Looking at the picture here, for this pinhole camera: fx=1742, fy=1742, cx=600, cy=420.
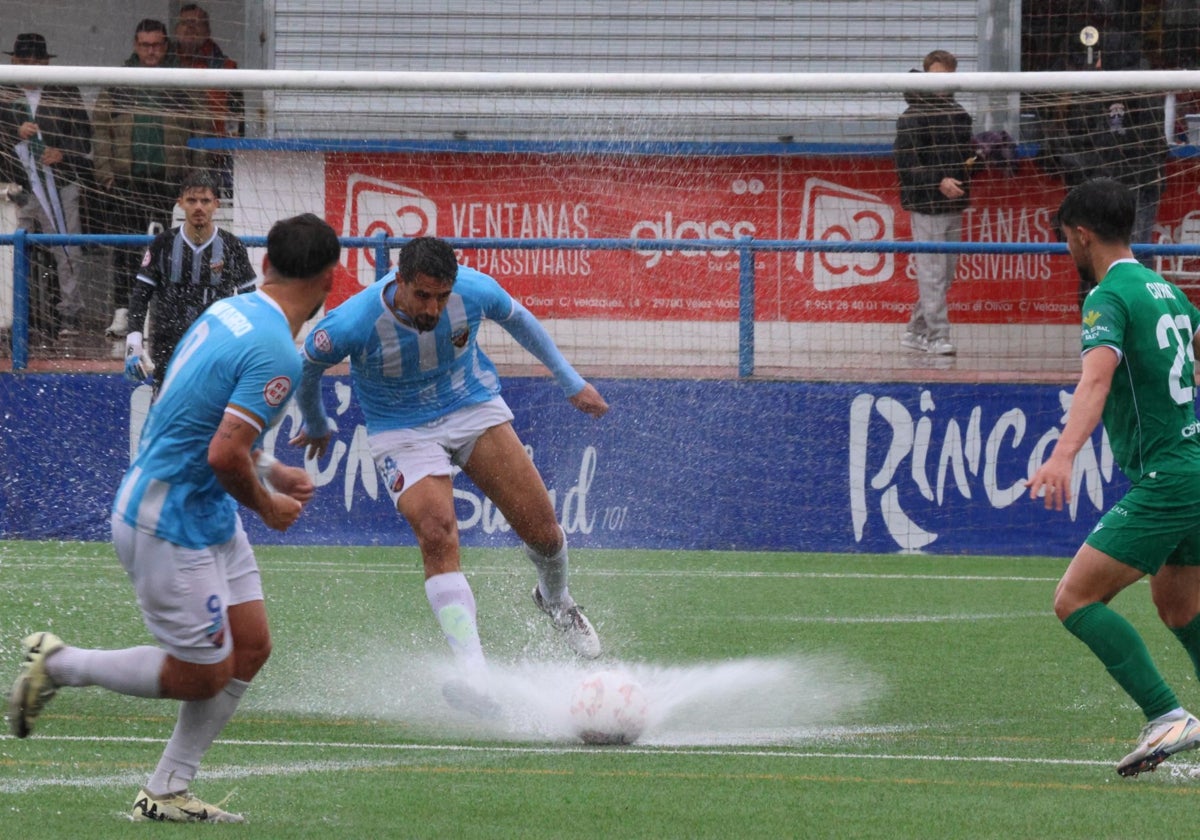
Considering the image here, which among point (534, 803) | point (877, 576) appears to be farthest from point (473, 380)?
point (877, 576)

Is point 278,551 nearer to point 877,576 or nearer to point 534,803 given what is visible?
point 877,576

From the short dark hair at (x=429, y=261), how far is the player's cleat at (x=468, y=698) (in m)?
1.51

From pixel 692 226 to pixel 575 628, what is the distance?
5748 millimetres

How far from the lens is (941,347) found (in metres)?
12.6

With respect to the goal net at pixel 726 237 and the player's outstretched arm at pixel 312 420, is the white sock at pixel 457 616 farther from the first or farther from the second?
the goal net at pixel 726 237

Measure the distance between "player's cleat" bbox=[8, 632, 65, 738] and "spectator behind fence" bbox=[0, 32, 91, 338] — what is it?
6746mm

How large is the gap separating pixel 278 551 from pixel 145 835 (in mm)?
7755

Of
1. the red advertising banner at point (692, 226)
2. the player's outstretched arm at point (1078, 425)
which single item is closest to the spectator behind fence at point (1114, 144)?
the red advertising banner at point (692, 226)

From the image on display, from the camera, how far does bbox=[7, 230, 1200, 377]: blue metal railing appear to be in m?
12.5

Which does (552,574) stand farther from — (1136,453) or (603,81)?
(603,81)

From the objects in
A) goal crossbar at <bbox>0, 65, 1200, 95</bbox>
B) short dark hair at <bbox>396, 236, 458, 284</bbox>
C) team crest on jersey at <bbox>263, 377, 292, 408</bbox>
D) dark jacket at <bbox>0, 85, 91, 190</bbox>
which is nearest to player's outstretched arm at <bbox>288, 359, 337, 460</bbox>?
short dark hair at <bbox>396, 236, 458, 284</bbox>

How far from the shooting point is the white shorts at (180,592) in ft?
15.5

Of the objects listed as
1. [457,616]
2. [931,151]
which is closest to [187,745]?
[457,616]

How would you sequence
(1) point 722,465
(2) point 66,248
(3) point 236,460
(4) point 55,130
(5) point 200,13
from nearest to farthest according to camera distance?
(3) point 236,460 → (4) point 55,130 → (1) point 722,465 → (2) point 66,248 → (5) point 200,13
